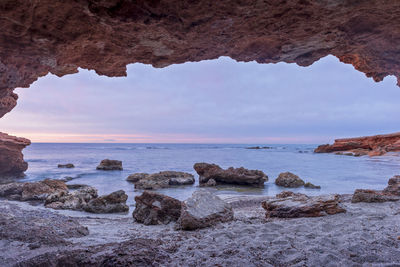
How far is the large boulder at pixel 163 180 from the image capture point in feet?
42.2

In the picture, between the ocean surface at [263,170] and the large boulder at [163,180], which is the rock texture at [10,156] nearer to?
the ocean surface at [263,170]

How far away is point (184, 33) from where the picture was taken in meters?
3.00

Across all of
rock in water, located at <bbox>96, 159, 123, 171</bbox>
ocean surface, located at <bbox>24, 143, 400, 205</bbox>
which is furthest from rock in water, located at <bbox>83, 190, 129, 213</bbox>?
rock in water, located at <bbox>96, 159, 123, 171</bbox>

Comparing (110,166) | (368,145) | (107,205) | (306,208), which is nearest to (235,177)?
(107,205)

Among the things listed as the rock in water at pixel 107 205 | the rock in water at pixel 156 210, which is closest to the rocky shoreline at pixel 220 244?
the rock in water at pixel 156 210

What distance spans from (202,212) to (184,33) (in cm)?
364

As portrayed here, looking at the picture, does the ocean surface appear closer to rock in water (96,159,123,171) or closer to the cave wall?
rock in water (96,159,123,171)

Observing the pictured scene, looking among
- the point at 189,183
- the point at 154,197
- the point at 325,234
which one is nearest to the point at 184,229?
the point at 154,197

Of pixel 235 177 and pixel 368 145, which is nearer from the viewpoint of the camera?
pixel 235 177

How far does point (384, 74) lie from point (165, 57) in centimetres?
406

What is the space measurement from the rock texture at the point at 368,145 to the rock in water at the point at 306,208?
36.9 m

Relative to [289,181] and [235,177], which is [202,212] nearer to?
[235,177]

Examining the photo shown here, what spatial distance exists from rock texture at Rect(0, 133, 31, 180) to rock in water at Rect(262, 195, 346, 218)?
17.3m

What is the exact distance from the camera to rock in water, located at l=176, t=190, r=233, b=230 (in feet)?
15.5
